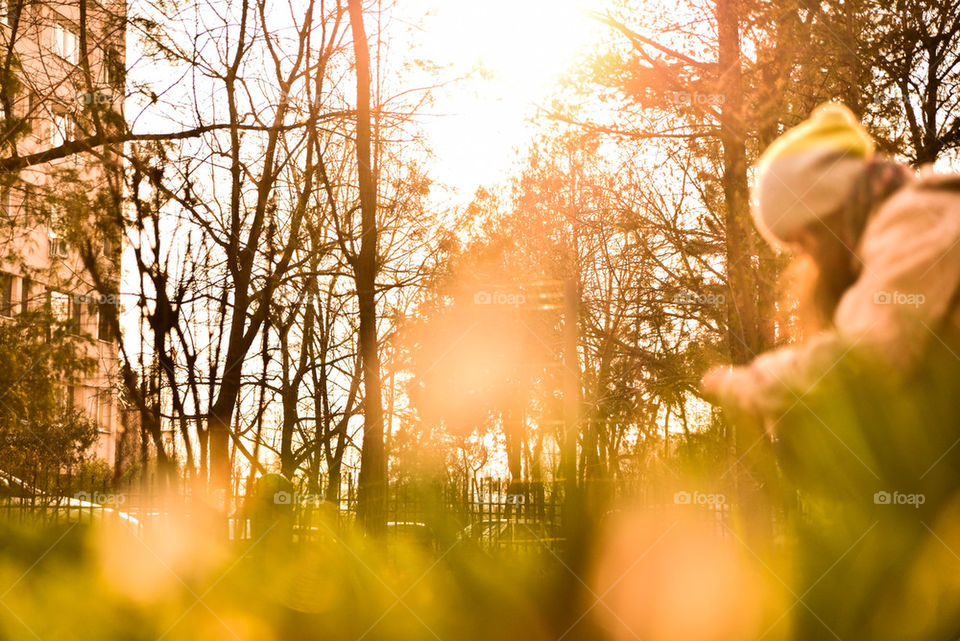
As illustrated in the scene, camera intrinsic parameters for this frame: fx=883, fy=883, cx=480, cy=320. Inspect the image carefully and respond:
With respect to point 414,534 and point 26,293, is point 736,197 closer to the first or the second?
point 414,534

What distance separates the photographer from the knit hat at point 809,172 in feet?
2.81

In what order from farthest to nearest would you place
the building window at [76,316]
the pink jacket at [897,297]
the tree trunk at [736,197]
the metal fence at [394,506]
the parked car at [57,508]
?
the building window at [76,316]
the parked car at [57,508]
the metal fence at [394,506]
the tree trunk at [736,197]
the pink jacket at [897,297]

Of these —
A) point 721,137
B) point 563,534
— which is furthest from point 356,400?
point 721,137

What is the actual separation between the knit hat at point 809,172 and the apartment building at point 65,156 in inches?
429

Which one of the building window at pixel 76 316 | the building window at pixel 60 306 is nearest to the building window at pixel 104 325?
the building window at pixel 76 316

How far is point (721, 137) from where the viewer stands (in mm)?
9820

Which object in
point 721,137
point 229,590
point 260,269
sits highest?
point 721,137

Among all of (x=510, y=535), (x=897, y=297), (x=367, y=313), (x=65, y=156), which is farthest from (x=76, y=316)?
(x=897, y=297)

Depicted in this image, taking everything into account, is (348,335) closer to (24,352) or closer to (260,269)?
(260,269)

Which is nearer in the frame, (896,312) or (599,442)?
(896,312)

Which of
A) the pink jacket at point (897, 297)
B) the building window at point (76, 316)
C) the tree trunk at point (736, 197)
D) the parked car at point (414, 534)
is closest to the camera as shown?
the pink jacket at point (897, 297)

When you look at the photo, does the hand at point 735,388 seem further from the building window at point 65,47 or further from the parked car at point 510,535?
the building window at point 65,47

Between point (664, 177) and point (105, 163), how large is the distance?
7682mm

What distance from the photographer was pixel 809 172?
89cm
